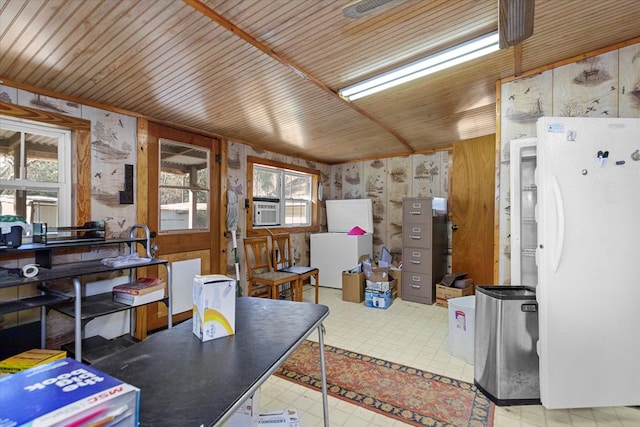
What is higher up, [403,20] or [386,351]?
[403,20]

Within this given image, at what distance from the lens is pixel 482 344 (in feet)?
6.62

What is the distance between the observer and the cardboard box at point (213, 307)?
3.82 ft

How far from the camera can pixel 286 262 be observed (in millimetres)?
4398

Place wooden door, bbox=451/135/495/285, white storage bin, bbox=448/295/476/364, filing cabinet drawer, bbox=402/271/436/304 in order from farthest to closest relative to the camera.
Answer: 1. filing cabinet drawer, bbox=402/271/436/304
2. wooden door, bbox=451/135/495/285
3. white storage bin, bbox=448/295/476/364

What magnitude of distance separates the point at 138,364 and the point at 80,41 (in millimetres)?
1834

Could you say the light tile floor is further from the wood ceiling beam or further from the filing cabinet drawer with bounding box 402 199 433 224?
the wood ceiling beam

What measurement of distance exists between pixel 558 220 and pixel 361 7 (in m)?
1.59

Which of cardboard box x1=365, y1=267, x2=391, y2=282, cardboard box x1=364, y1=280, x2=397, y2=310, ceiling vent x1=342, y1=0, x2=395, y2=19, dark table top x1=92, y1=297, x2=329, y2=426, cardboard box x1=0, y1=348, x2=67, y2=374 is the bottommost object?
cardboard box x1=364, y1=280, x2=397, y2=310

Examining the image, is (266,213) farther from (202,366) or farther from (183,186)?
(202,366)

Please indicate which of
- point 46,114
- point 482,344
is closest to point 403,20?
point 482,344

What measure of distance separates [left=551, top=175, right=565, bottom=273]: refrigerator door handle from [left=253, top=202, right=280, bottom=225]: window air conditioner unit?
346 cm

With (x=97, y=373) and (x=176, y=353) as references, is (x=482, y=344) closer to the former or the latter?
(x=176, y=353)

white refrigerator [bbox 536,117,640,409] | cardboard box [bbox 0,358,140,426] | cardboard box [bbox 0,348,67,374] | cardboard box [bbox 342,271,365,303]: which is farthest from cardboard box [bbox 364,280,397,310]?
cardboard box [bbox 0,358,140,426]

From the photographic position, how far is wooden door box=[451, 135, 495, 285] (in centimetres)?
358
